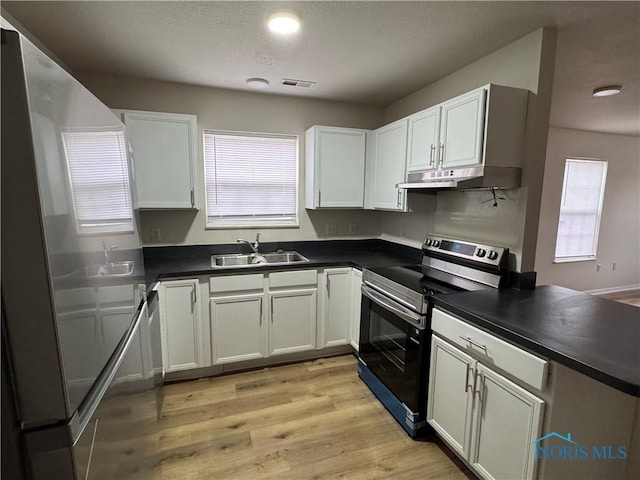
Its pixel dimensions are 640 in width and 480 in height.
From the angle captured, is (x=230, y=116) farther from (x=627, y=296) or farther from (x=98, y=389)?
(x=627, y=296)

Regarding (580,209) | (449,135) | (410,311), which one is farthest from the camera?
(580,209)

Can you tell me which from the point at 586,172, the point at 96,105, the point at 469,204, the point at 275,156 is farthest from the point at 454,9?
the point at 586,172

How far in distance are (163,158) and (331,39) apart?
1.59m

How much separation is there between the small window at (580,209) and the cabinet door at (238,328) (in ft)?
15.2

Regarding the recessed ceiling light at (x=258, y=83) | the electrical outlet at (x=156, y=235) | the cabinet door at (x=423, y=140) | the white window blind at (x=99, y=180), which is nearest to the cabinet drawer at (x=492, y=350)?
the cabinet door at (x=423, y=140)

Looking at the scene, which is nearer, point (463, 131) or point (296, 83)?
point (463, 131)

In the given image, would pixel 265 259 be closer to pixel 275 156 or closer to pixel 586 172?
pixel 275 156

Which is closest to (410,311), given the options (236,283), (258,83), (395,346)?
(395,346)

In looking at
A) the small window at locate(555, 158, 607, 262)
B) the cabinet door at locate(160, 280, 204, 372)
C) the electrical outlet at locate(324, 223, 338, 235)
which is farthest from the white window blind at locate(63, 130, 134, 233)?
the small window at locate(555, 158, 607, 262)

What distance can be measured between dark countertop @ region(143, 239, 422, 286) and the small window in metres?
3.22

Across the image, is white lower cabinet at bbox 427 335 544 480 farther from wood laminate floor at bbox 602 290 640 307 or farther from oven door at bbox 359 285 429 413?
wood laminate floor at bbox 602 290 640 307

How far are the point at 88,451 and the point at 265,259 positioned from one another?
2.27 metres

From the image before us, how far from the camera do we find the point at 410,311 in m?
2.00

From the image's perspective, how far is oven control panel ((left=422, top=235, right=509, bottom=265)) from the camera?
6.73ft
